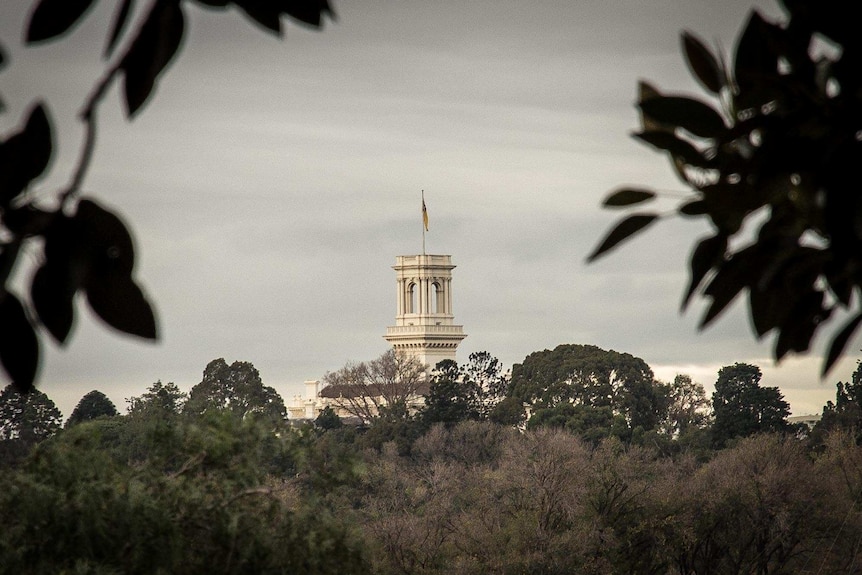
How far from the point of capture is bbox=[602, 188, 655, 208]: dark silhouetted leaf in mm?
1938

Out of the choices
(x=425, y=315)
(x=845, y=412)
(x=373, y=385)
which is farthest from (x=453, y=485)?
(x=425, y=315)

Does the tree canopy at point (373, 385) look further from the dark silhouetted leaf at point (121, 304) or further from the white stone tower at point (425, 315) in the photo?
the dark silhouetted leaf at point (121, 304)

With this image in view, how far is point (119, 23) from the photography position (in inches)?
57.6

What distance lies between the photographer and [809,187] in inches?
65.8

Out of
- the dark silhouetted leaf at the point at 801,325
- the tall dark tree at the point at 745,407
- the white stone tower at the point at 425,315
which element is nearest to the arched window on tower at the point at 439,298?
the white stone tower at the point at 425,315

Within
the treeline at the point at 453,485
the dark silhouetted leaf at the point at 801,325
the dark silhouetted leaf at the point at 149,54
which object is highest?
the treeline at the point at 453,485

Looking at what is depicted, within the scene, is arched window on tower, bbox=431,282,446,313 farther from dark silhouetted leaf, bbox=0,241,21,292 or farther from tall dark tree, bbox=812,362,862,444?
dark silhouetted leaf, bbox=0,241,21,292

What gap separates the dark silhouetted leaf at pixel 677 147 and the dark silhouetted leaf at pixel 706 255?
4.3 inches

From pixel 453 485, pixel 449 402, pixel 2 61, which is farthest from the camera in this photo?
pixel 449 402

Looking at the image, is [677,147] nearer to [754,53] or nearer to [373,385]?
[754,53]

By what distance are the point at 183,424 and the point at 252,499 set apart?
158 cm

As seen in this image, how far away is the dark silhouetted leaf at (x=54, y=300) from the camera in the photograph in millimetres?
1505

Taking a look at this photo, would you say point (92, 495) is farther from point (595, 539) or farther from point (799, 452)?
point (799, 452)

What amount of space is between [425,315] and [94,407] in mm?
29082
